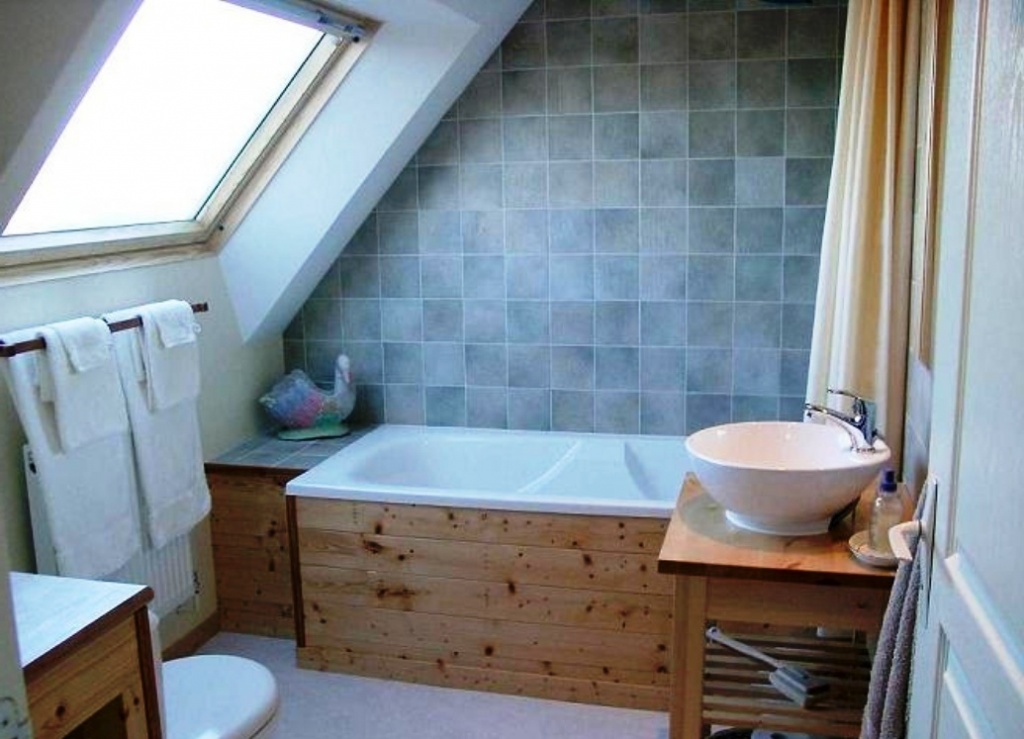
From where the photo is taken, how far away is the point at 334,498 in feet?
10.6

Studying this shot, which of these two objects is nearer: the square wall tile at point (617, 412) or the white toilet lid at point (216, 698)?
the white toilet lid at point (216, 698)

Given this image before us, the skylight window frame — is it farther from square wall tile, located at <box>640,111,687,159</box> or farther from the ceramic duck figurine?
square wall tile, located at <box>640,111,687,159</box>

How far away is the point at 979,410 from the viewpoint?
45.8 inches

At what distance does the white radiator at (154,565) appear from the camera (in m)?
2.64

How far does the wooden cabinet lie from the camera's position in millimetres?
3455

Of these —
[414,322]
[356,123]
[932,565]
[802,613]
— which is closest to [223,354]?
[414,322]

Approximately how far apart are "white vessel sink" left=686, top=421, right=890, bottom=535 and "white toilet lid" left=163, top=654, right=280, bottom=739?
1158 millimetres

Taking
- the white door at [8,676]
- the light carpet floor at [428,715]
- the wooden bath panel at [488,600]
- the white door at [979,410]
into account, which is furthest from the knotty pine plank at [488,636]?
the white door at [8,676]

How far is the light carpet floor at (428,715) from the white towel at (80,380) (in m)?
1.02

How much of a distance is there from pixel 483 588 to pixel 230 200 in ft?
5.31

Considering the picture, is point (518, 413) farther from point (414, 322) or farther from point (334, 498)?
point (334, 498)

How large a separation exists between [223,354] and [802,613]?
7.82ft

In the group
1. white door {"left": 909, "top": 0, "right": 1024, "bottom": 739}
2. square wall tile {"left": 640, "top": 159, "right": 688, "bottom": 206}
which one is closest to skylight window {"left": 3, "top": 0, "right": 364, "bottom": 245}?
square wall tile {"left": 640, "top": 159, "right": 688, "bottom": 206}

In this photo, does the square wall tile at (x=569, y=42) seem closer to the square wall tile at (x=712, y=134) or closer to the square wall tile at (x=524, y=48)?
the square wall tile at (x=524, y=48)
